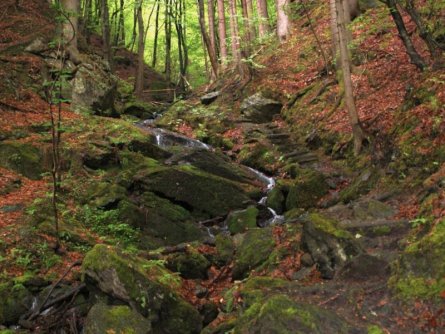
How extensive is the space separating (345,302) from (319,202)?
550 cm

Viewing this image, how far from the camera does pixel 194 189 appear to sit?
12.0 metres

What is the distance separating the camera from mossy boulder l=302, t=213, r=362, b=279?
6.68 m

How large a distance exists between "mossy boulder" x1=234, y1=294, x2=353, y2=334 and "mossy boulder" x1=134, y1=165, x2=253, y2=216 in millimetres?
6500

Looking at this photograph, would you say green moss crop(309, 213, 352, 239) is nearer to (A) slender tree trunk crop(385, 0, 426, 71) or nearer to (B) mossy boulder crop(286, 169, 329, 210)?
(B) mossy boulder crop(286, 169, 329, 210)

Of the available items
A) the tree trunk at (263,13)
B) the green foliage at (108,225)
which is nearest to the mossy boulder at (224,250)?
the green foliage at (108,225)

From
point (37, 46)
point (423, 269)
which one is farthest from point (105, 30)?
point (423, 269)

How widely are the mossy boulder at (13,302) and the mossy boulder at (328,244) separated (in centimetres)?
514

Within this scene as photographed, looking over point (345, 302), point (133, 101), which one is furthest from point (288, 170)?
point (133, 101)

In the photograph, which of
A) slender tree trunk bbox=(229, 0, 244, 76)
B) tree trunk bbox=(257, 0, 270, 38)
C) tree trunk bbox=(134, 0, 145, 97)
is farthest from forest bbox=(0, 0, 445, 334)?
tree trunk bbox=(134, 0, 145, 97)

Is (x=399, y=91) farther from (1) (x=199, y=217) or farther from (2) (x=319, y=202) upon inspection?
(1) (x=199, y=217)

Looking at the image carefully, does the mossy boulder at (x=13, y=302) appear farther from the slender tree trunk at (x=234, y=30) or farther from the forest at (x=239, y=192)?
the slender tree trunk at (x=234, y=30)

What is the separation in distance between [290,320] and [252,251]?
3.43 meters

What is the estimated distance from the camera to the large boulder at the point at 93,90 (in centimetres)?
1714

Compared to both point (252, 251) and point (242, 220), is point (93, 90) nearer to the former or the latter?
point (242, 220)
